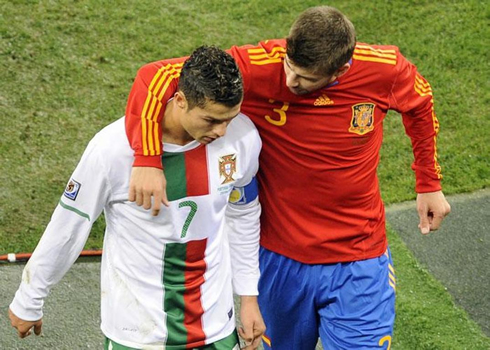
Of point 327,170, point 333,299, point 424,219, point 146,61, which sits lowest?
point 146,61

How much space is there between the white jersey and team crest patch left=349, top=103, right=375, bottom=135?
0.49 m

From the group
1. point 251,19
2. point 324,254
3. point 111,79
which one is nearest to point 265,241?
point 324,254

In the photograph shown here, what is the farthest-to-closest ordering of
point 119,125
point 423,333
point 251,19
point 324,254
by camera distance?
1. point 251,19
2. point 423,333
3. point 324,254
4. point 119,125

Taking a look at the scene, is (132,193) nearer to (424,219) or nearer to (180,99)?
(180,99)

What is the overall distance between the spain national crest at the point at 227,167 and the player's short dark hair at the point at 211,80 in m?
0.34

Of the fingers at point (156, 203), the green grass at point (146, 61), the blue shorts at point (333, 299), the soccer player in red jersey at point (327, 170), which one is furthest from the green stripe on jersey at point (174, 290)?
the green grass at point (146, 61)

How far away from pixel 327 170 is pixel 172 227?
87 centimetres

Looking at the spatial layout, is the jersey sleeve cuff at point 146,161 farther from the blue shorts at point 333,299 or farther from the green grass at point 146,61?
the green grass at point 146,61

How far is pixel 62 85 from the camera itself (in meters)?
7.90

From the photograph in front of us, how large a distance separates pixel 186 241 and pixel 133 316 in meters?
0.37

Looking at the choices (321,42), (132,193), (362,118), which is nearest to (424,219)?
(362,118)

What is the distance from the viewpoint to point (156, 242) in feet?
11.8

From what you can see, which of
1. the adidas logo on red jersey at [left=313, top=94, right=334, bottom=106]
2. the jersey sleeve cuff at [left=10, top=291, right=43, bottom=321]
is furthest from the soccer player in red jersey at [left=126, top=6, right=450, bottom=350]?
the jersey sleeve cuff at [left=10, top=291, right=43, bottom=321]

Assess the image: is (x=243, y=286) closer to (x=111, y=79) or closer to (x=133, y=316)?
(x=133, y=316)
